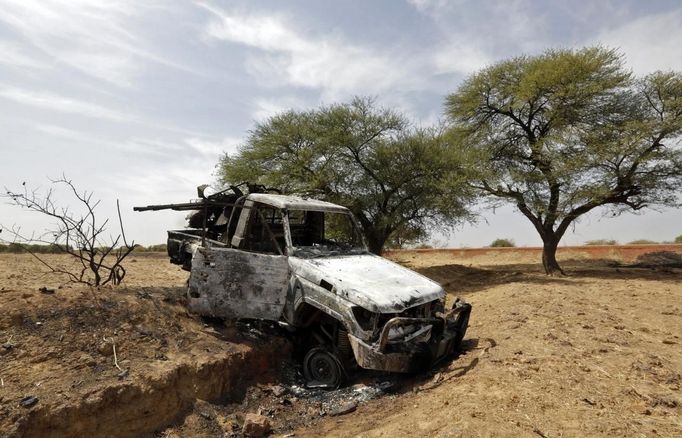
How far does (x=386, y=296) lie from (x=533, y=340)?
2.59 m

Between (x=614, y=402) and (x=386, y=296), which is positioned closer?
(x=614, y=402)

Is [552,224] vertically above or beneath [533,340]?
above

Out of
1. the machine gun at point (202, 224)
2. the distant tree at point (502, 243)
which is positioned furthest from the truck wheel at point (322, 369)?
the distant tree at point (502, 243)

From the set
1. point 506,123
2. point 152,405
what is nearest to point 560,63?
point 506,123

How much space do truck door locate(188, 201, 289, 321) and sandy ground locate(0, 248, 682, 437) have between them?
455 mm

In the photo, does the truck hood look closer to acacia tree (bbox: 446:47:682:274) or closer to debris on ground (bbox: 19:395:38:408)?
debris on ground (bbox: 19:395:38:408)

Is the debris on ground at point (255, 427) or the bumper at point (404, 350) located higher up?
the bumper at point (404, 350)

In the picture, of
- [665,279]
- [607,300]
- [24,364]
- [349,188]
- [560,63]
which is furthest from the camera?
[349,188]

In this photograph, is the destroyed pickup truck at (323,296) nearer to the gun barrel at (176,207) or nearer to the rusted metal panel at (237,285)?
the rusted metal panel at (237,285)

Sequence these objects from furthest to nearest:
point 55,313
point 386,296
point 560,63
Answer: point 560,63 < point 55,313 < point 386,296

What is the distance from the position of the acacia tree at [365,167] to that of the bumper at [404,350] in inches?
369

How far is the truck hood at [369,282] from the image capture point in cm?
461

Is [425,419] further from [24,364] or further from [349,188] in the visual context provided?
[349,188]

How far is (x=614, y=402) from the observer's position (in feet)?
12.9
